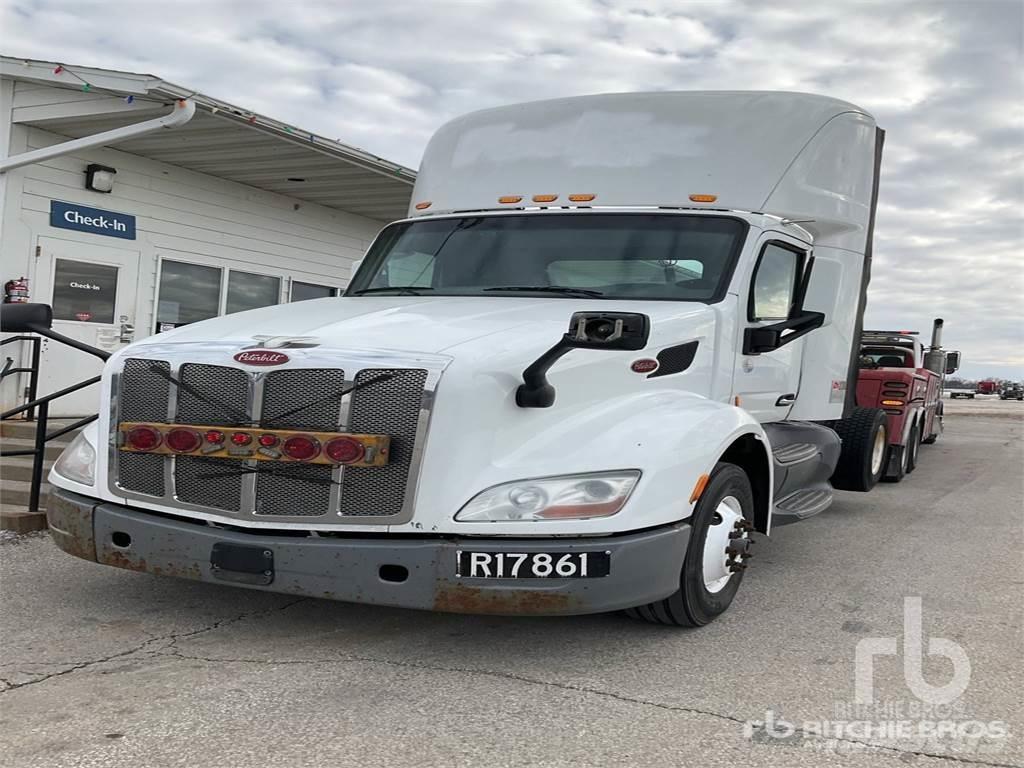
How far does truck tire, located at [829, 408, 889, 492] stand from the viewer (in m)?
8.27

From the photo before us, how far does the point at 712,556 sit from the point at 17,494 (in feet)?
16.7

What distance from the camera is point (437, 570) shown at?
12.2 ft

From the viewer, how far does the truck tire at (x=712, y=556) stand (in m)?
4.29

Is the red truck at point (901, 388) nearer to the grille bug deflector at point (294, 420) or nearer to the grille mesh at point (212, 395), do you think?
the grille bug deflector at point (294, 420)

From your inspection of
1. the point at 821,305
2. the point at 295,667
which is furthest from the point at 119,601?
the point at 821,305

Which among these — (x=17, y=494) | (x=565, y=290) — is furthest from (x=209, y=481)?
(x=17, y=494)

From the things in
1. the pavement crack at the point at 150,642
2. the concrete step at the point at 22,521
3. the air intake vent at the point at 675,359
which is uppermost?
the air intake vent at the point at 675,359

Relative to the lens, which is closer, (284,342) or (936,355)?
(284,342)

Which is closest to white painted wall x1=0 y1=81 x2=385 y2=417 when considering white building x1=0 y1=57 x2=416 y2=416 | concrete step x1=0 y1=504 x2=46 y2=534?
white building x1=0 y1=57 x2=416 y2=416

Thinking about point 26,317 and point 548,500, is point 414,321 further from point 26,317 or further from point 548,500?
point 26,317

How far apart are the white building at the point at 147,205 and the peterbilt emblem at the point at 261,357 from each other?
17.1 ft

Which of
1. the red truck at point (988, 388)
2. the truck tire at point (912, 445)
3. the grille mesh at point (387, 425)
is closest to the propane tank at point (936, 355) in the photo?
the truck tire at point (912, 445)

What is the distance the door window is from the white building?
11mm

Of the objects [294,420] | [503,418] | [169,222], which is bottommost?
[294,420]
